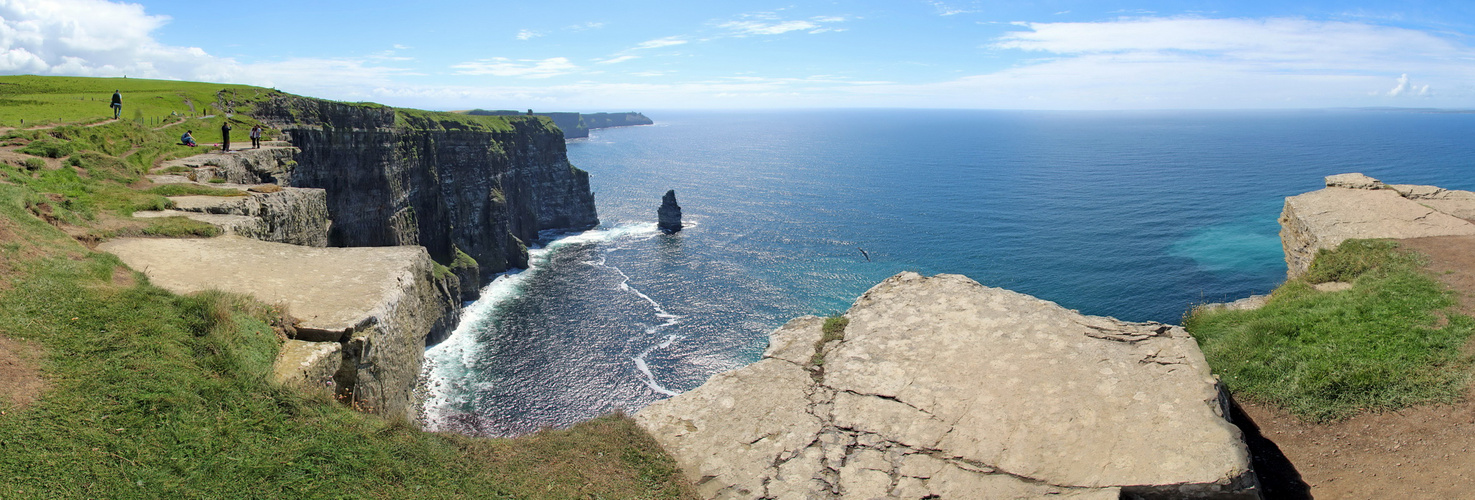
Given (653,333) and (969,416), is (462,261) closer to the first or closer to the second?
(653,333)

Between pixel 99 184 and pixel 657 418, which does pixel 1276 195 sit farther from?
pixel 99 184

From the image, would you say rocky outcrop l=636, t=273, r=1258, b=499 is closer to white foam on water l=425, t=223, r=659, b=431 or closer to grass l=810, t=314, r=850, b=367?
grass l=810, t=314, r=850, b=367

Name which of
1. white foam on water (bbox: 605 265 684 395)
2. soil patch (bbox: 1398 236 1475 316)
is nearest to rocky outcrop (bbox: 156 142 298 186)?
white foam on water (bbox: 605 265 684 395)

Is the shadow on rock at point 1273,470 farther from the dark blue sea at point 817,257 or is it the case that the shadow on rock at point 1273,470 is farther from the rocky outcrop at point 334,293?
the dark blue sea at point 817,257

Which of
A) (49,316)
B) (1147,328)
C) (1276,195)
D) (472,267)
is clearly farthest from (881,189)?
(49,316)

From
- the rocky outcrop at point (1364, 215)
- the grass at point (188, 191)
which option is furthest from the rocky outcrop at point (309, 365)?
the rocky outcrop at point (1364, 215)

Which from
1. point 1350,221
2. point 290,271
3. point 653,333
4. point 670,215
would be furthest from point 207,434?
point 670,215
